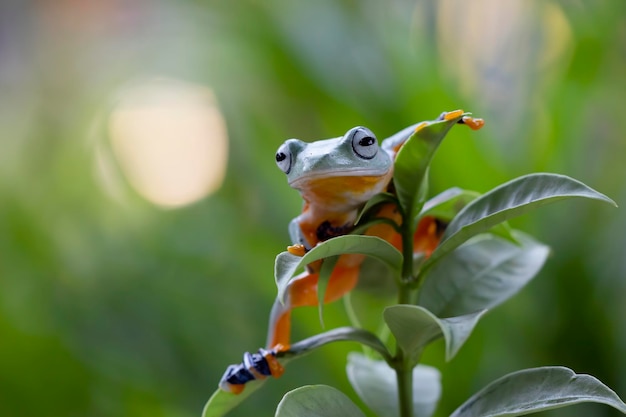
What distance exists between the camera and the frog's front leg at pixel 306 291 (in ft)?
1.75

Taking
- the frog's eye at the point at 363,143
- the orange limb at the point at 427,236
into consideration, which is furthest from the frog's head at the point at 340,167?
the orange limb at the point at 427,236

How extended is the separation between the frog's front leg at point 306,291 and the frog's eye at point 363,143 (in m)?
0.09

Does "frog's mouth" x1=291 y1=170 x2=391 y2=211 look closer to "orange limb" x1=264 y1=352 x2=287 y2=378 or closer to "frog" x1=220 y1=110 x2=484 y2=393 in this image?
"frog" x1=220 y1=110 x2=484 y2=393

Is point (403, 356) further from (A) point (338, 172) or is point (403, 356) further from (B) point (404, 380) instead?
(A) point (338, 172)

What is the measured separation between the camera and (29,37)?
90.5 inches

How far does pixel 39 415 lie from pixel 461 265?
3.32 ft

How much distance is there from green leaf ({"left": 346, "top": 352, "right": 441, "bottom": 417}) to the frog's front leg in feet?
0.28

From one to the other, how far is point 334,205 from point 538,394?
184 mm

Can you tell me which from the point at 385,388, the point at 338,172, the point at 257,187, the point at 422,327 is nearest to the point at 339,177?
the point at 338,172

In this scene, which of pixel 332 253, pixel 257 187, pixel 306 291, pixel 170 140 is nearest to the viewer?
pixel 332 253

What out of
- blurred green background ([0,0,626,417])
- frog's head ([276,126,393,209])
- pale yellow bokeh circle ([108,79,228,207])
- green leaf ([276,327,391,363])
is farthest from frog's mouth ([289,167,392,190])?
pale yellow bokeh circle ([108,79,228,207])

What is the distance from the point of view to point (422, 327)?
46 cm

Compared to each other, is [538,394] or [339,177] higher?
[339,177]

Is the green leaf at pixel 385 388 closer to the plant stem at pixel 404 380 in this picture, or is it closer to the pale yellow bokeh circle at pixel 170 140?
the plant stem at pixel 404 380
